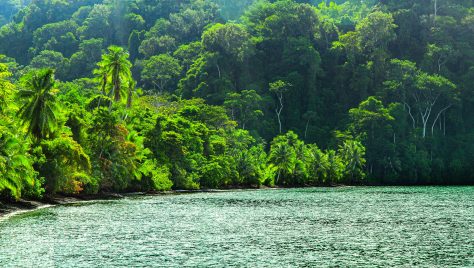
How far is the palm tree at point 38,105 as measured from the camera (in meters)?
67.8

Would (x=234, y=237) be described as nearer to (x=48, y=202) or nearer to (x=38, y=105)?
(x=48, y=202)

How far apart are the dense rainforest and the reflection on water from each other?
35040mm

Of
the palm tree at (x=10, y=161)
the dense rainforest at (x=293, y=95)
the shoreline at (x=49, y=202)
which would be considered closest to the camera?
the palm tree at (x=10, y=161)

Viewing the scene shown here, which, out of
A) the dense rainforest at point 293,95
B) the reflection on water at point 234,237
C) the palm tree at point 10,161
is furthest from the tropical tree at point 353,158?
the palm tree at point 10,161

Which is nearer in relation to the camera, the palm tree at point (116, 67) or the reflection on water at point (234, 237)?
the reflection on water at point (234, 237)

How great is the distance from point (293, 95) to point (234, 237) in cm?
12953

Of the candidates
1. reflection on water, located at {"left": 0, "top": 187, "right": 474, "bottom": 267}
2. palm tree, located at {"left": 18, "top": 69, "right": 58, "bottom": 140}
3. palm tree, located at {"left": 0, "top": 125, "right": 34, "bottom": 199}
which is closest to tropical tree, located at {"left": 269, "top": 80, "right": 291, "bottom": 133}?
reflection on water, located at {"left": 0, "top": 187, "right": 474, "bottom": 267}

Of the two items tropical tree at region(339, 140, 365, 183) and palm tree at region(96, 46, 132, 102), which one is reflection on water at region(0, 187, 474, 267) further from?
tropical tree at region(339, 140, 365, 183)

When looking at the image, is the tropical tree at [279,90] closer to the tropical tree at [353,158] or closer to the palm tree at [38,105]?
the tropical tree at [353,158]

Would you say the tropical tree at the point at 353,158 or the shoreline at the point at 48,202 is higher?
the tropical tree at the point at 353,158

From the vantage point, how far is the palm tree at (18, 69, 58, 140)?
6781 cm

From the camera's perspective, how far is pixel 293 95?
562 feet

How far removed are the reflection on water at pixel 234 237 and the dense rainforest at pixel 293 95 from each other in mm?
35040

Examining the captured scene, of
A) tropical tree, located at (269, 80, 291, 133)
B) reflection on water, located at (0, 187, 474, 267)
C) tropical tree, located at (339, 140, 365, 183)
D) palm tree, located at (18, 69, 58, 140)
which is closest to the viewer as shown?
reflection on water, located at (0, 187, 474, 267)
